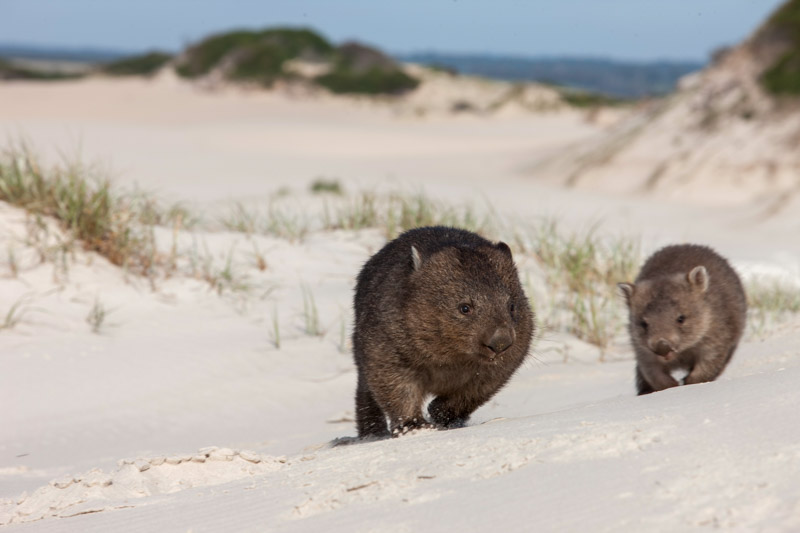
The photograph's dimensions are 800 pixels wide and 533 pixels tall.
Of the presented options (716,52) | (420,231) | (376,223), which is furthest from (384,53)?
(420,231)

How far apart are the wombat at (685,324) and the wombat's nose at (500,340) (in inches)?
67.1

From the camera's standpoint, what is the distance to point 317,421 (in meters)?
5.89

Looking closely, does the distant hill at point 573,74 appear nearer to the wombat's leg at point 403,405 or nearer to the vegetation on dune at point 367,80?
the vegetation on dune at point 367,80

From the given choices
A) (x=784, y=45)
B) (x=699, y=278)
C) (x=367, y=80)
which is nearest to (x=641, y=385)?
(x=699, y=278)

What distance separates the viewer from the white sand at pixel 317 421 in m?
2.67

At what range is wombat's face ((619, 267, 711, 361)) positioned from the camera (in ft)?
17.8

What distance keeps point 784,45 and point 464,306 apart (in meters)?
13.7

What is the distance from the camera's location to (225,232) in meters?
8.74

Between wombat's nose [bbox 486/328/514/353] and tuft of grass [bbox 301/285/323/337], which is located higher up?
wombat's nose [bbox 486/328/514/353]

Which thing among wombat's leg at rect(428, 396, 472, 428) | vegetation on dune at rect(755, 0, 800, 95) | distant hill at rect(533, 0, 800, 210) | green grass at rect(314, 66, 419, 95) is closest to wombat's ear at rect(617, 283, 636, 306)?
wombat's leg at rect(428, 396, 472, 428)

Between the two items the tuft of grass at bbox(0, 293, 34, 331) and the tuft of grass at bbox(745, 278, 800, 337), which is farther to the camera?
the tuft of grass at bbox(745, 278, 800, 337)

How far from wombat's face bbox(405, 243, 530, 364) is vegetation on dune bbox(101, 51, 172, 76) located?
53.1 metres

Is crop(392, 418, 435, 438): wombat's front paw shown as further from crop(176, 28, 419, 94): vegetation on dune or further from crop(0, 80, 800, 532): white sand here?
crop(176, 28, 419, 94): vegetation on dune

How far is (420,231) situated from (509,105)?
3832cm
